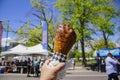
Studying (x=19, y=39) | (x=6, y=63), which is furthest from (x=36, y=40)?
(x=6, y=63)

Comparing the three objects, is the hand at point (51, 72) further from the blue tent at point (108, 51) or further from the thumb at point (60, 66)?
the blue tent at point (108, 51)

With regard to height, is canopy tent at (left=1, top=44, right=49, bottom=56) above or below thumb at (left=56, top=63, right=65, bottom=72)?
above

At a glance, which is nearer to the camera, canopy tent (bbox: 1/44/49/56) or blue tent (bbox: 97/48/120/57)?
canopy tent (bbox: 1/44/49/56)

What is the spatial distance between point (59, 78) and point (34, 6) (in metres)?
44.6

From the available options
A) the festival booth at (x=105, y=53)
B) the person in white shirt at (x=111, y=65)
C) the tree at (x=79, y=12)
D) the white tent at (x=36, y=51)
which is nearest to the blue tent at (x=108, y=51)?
the festival booth at (x=105, y=53)

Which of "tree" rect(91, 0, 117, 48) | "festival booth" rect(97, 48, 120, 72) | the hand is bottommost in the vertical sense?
the hand

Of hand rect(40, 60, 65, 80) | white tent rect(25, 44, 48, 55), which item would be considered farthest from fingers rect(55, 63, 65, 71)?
white tent rect(25, 44, 48, 55)

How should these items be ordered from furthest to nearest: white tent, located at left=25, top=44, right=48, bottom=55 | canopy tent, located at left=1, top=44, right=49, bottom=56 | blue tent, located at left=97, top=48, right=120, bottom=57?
1. blue tent, located at left=97, top=48, right=120, bottom=57
2. canopy tent, located at left=1, top=44, right=49, bottom=56
3. white tent, located at left=25, top=44, right=48, bottom=55

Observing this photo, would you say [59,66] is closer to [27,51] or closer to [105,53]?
[27,51]

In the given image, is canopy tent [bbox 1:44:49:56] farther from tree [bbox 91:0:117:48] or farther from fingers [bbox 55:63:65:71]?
fingers [bbox 55:63:65:71]

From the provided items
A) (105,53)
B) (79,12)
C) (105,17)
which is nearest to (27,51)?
(105,53)

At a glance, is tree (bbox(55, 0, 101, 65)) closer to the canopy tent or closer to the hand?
the canopy tent

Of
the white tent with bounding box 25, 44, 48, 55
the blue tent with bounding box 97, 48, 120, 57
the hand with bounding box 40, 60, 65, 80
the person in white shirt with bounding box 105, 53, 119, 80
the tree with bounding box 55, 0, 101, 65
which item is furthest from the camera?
the tree with bounding box 55, 0, 101, 65

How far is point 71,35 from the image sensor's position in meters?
1.45
